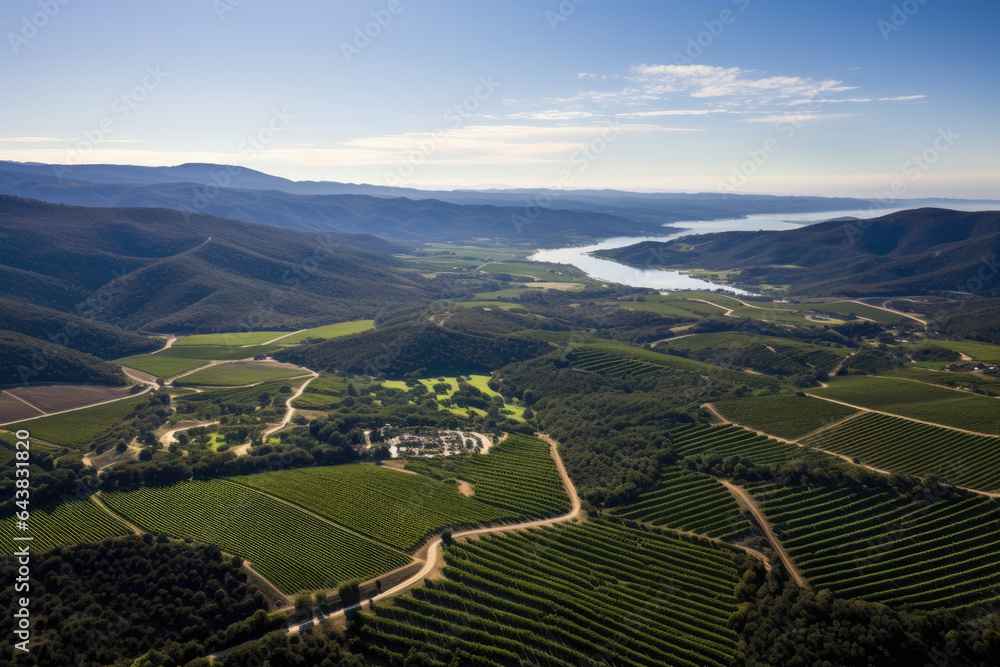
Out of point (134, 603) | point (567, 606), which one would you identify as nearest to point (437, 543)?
point (567, 606)

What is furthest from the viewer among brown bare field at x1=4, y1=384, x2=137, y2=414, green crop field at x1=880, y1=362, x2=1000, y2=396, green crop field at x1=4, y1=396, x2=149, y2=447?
brown bare field at x1=4, y1=384, x2=137, y2=414

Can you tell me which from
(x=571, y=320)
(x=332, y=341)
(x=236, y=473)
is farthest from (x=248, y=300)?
(x=236, y=473)

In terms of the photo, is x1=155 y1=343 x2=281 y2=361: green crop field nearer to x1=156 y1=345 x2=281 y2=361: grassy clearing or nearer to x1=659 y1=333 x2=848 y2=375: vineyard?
x1=156 y1=345 x2=281 y2=361: grassy clearing

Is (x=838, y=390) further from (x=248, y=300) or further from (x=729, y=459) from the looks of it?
(x=248, y=300)

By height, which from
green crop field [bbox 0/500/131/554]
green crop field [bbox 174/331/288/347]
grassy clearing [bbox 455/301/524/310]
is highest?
grassy clearing [bbox 455/301/524/310]

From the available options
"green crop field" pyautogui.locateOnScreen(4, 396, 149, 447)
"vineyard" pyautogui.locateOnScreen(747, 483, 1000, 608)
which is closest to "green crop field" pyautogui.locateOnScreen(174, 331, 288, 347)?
"green crop field" pyautogui.locateOnScreen(4, 396, 149, 447)

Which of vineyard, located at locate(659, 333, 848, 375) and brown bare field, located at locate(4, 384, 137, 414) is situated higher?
vineyard, located at locate(659, 333, 848, 375)

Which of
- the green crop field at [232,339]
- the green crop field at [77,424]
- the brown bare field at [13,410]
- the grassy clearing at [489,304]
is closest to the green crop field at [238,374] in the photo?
the green crop field at [77,424]

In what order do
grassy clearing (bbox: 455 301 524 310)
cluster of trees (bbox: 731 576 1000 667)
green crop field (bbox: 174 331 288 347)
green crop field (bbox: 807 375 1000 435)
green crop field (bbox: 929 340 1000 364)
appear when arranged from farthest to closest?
grassy clearing (bbox: 455 301 524 310) → green crop field (bbox: 174 331 288 347) → green crop field (bbox: 929 340 1000 364) → green crop field (bbox: 807 375 1000 435) → cluster of trees (bbox: 731 576 1000 667)
